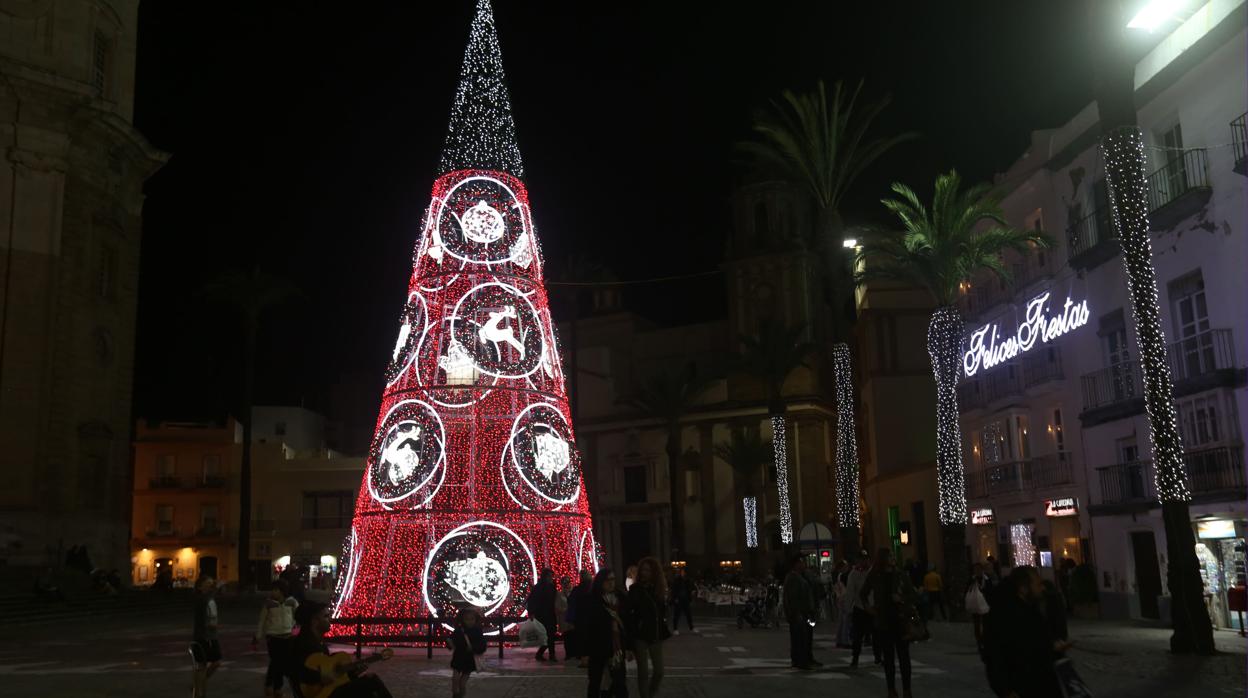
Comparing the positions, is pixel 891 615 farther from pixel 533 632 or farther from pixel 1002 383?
pixel 1002 383

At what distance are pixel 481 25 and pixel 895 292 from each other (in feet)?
103

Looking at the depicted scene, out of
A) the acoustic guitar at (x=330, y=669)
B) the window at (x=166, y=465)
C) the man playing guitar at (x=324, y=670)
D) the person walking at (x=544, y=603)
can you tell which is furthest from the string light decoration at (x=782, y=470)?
the window at (x=166, y=465)

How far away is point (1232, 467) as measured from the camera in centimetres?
2038

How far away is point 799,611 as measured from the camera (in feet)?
48.6

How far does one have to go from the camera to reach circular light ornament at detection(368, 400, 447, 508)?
59.0 feet

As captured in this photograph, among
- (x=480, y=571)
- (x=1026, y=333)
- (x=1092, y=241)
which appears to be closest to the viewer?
(x=480, y=571)

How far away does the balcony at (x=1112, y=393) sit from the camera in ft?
79.9

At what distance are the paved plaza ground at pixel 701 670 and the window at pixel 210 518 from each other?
36.5m

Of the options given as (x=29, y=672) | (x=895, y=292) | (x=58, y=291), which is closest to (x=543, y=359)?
(x=29, y=672)

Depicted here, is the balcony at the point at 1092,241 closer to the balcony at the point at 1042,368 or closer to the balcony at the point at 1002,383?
the balcony at the point at 1042,368

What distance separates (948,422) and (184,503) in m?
44.8

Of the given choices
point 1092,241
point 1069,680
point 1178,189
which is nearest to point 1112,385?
point 1092,241

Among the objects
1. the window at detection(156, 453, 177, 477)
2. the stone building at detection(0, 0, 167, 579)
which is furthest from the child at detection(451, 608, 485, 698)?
the window at detection(156, 453, 177, 477)

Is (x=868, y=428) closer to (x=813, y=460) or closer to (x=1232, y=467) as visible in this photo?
(x=813, y=460)
